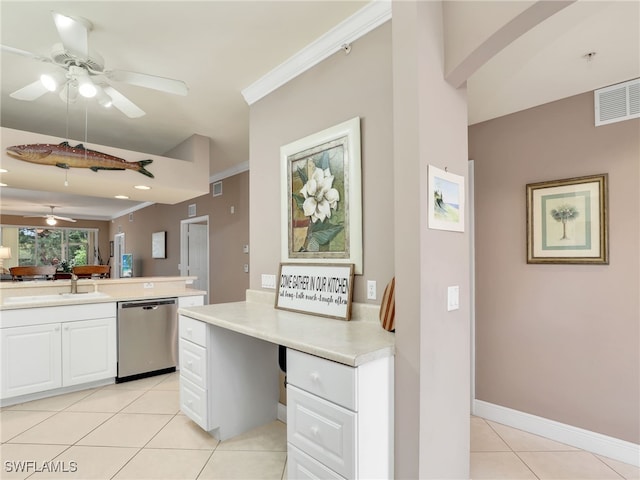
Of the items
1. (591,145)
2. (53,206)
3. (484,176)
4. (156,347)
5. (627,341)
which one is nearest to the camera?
(627,341)

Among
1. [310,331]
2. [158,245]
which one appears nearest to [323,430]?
[310,331]

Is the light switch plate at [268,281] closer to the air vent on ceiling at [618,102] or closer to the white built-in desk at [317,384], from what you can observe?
the white built-in desk at [317,384]

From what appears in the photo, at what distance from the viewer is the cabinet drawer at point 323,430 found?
4.65ft

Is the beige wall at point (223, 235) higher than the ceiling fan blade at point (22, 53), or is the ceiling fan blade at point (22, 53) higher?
the ceiling fan blade at point (22, 53)

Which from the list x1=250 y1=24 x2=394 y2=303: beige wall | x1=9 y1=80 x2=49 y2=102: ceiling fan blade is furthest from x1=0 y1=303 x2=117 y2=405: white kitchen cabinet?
x1=9 y1=80 x2=49 y2=102: ceiling fan blade

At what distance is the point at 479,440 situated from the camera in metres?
2.53

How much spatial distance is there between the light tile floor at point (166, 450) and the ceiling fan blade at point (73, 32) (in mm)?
2418

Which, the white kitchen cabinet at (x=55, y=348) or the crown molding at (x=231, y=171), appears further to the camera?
the crown molding at (x=231, y=171)

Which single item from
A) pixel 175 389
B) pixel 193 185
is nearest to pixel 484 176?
pixel 193 185

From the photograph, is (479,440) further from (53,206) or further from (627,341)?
(53,206)

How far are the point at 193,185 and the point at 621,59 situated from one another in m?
3.72

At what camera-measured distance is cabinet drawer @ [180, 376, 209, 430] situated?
7.63 ft

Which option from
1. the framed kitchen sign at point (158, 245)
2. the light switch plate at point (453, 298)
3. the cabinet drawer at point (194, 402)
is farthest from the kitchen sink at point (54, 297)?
the framed kitchen sign at point (158, 245)

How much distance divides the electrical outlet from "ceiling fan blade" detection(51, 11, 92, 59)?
2088 millimetres
